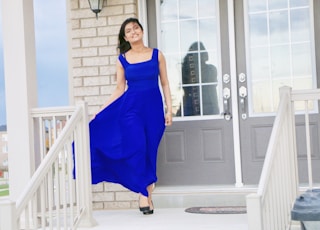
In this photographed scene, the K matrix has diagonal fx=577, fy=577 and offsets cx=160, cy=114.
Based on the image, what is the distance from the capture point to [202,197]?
597cm

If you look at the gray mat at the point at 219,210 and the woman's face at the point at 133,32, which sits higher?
the woman's face at the point at 133,32

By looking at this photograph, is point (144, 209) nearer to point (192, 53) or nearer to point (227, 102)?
point (227, 102)

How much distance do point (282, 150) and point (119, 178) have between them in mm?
1515

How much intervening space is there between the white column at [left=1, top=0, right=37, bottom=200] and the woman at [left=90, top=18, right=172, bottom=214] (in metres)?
0.59

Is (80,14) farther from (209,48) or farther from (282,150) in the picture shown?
(282,150)

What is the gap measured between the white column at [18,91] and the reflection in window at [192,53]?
1.92 metres

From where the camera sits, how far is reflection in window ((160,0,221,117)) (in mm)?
6469

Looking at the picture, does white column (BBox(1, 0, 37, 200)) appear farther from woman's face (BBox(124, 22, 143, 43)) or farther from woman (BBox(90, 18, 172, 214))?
woman's face (BBox(124, 22, 143, 43))

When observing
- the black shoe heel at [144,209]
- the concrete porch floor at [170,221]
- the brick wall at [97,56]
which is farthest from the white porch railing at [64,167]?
the brick wall at [97,56]

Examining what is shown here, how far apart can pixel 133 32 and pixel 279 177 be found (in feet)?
6.26

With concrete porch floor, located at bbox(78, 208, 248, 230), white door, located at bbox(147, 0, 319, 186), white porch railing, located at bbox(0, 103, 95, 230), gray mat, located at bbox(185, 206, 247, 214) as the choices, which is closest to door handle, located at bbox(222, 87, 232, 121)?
white door, located at bbox(147, 0, 319, 186)

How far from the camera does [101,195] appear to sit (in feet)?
21.3

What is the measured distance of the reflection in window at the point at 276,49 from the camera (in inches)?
246

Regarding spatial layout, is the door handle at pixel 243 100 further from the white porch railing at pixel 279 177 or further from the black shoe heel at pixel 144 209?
the black shoe heel at pixel 144 209
